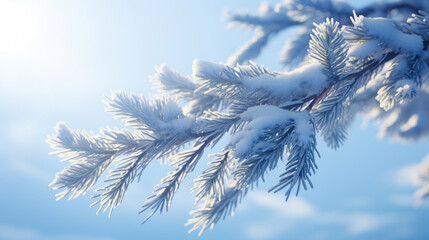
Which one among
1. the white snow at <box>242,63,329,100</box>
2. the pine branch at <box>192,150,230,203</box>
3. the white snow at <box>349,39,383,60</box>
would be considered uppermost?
the white snow at <box>349,39,383,60</box>

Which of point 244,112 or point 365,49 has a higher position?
point 365,49

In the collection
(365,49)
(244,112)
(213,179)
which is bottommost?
(213,179)

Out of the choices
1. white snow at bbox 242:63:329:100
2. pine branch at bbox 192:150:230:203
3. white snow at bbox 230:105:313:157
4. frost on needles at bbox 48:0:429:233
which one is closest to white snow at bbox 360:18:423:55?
Answer: frost on needles at bbox 48:0:429:233

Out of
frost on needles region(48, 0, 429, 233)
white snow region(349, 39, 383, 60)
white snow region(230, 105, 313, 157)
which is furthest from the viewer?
white snow region(349, 39, 383, 60)

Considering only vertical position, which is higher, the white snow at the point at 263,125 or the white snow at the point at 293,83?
the white snow at the point at 293,83

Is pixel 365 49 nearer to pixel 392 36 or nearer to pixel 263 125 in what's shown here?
pixel 392 36

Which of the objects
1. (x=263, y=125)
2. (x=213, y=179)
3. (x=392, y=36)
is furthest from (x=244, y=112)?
(x=392, y=36)

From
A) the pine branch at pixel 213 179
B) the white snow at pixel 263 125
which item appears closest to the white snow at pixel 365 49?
the white snow at pixel 263 125

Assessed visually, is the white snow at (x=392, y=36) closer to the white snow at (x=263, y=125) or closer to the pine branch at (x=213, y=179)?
the white snow at (x=263, y=125)

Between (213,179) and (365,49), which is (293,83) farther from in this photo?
(213,179)

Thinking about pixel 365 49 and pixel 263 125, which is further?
pixel 365 49

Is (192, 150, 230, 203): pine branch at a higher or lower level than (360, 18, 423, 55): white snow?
lower

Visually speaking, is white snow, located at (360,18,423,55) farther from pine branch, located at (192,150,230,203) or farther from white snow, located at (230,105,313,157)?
pine branch, located at (192,150,230,203)
